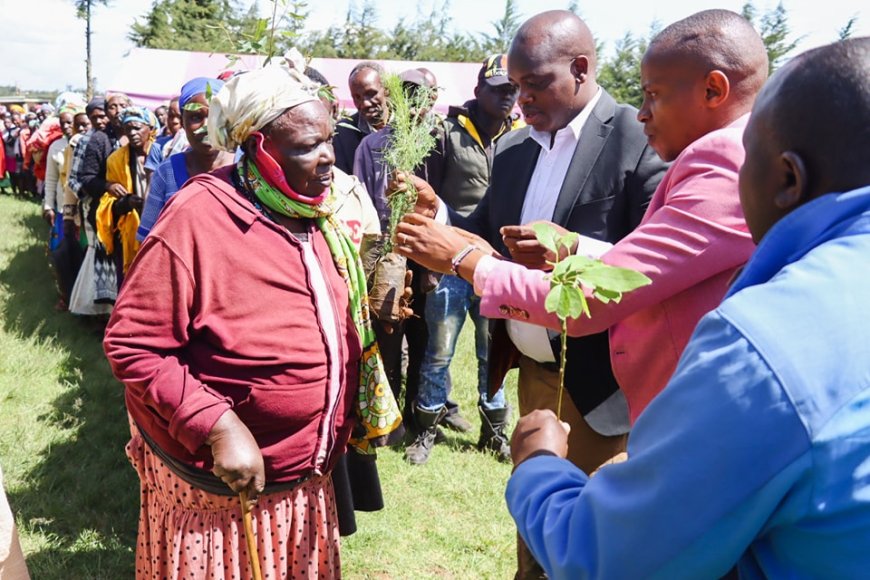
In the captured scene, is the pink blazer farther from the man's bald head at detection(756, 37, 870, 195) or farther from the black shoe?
the black shoe

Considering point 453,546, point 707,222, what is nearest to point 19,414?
point 453,546

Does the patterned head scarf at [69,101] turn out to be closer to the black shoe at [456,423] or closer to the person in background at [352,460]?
the black shoe at [456,423]

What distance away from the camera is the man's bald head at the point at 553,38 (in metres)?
2.62

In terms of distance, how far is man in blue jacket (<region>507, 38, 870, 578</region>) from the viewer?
2.96 feet

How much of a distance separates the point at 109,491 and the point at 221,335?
2.70 meters

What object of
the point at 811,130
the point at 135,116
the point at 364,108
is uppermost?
the point at 811,130

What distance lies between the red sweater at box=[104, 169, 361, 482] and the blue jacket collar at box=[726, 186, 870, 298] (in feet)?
5.03

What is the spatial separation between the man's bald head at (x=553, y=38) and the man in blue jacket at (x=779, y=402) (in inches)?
64.1

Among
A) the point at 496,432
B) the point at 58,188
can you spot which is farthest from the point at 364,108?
the point at 58,188

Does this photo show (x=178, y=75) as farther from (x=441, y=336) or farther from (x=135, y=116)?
(x=441, y=336)

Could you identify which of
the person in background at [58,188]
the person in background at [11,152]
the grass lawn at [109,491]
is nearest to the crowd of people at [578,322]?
the grass lawn at [109,491]

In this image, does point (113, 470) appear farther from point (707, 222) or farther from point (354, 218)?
point (707, 222)

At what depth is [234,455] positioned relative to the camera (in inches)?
81.7

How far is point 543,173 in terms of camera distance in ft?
9.46
